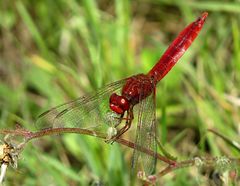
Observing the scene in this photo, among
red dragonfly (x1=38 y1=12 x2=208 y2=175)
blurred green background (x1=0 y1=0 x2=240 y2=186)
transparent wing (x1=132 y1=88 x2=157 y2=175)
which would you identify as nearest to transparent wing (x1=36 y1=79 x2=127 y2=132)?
red dragonfly (x1=38 y1=12 x2=208 y2=175)

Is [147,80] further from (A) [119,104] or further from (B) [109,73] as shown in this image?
(B) [109,73]

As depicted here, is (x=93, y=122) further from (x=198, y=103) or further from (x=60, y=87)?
(x=60, y=87)

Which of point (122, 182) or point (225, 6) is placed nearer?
point (122, 182)

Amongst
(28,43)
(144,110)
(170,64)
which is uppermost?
(28,43)

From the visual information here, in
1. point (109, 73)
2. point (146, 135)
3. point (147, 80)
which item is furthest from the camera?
point (109, 73)

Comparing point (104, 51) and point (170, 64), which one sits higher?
point (104, 51)

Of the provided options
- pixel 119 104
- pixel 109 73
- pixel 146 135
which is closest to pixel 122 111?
pixel 119 104

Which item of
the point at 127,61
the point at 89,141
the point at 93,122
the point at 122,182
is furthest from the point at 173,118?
the point at 93,122
